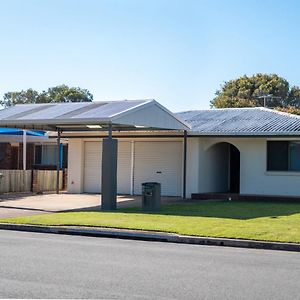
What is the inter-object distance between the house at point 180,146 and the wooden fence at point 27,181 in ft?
5.73

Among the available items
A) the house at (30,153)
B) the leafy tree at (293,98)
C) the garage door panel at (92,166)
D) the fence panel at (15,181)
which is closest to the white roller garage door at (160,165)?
the garage door panel at (92,166)

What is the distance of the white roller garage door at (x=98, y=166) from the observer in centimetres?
2967

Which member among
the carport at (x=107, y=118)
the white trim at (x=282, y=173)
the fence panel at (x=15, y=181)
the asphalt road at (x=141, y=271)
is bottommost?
the asphalt road at (x=141, y=271)

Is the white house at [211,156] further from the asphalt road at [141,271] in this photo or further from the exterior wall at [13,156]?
the asphalt road at [141,271]

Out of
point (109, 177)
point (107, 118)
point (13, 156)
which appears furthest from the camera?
point (13, 156)

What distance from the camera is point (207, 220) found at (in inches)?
691

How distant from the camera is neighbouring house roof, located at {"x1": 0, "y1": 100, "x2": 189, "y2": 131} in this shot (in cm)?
2172

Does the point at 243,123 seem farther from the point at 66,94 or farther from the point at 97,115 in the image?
the point at 66,94

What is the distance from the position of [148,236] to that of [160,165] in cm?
1397

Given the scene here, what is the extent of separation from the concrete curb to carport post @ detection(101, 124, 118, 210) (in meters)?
4.78

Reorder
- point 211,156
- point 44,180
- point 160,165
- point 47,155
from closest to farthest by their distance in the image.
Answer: point 211,156 → point 160,165 → point 44,180 → point 47,155

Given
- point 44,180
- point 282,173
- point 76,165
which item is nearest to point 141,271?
point 282,173

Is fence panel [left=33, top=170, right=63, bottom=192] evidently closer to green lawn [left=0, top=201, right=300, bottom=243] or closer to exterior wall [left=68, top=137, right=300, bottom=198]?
exterior wall [left=68, top=137, right=300, bottom=198]

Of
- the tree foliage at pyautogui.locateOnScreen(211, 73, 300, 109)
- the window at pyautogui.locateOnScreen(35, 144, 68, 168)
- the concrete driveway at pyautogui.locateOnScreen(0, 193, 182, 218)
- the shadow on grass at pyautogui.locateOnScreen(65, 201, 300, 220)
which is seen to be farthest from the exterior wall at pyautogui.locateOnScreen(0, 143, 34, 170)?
the tree foliage at pyautogui.locateOnScreen(211, 73, 300, 109)
